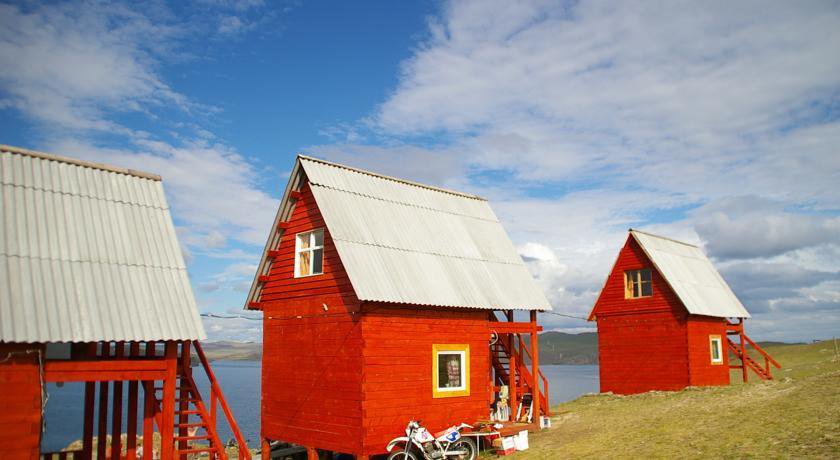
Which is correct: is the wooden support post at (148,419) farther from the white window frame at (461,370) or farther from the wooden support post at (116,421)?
the white window frame at (461,370)

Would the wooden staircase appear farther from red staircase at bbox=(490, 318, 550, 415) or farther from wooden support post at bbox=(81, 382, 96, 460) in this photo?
wooden support post at bbox=(81, 382, 96, 460)

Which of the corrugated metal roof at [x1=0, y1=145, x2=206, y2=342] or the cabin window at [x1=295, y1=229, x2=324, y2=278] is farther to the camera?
the cabin window at [x1=295, y1=229, x2=324, y2=278]

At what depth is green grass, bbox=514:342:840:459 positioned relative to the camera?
16625mm

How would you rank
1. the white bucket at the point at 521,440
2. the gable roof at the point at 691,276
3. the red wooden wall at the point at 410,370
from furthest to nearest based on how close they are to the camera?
the gable roof at the point at 691,276 < the white bucket at the point at 521,440 < the red wooden wall at the point at 410,370

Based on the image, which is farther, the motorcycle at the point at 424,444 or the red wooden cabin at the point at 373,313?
the red wooden cabin at the point at 373,313

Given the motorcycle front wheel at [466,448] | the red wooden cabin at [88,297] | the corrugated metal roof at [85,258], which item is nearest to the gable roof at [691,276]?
the motorcycle front wheel at [466,448]

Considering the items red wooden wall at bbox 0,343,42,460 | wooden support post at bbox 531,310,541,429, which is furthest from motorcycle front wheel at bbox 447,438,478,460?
red wooden wall at bbox 0,343,42,460

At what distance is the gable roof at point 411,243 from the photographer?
66.1 feet

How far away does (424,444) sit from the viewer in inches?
741

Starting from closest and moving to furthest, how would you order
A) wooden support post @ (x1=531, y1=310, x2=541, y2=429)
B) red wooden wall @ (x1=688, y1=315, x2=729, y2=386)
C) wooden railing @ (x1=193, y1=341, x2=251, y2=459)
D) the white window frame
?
wooden railing @ (x1=193, y1=341, x2=251, y2=459) → the white window frame → wooden support post @ (x1=531, y1=310, x2=541, y2=429) → red wooden wall @ (x1=688, y1=315, x2=729, y2=386)

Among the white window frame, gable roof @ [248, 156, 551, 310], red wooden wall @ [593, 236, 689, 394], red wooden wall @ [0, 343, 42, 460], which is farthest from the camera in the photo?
red wooden wall @ [593, 236, 689, 394]

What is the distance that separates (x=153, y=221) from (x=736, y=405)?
20.8 meters

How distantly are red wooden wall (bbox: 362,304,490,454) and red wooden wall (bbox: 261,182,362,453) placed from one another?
419 millimetres

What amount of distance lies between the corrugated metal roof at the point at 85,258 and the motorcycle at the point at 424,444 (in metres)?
6.79
